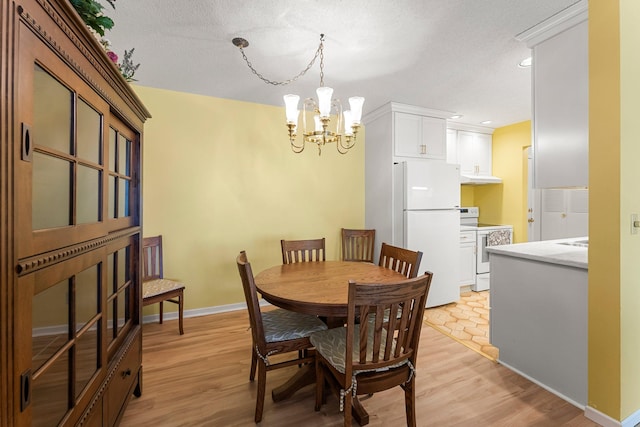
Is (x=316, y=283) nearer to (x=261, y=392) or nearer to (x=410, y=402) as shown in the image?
(x=261, y=392)

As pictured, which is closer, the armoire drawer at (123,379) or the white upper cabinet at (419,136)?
the armoire drawer at (123,379)

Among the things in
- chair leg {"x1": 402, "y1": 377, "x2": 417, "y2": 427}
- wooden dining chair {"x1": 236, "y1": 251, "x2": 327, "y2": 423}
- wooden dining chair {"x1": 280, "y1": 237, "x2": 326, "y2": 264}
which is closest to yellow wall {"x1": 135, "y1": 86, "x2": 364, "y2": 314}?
wooden dining chair {"x1": 280, "y1": 237, "x2": 326, "y2": 264}

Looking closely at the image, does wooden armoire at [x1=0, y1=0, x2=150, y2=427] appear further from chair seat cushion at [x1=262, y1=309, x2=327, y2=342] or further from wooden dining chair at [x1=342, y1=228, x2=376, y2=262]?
wooden dining chair at [x1=342, y1=228, x2=376, y2=262]

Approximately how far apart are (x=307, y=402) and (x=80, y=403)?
1.22 meters

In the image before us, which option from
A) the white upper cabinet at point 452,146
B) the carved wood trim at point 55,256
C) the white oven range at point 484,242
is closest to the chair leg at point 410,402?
the carved wood trim at point 55,256

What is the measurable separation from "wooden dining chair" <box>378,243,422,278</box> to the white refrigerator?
0.92 m

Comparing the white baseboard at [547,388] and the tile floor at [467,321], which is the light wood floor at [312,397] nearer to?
the white baseboard at [547,388]

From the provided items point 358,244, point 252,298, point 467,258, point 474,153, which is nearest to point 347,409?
point 252,298

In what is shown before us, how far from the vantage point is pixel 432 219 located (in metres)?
3.33

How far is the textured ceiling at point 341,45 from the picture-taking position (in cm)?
173

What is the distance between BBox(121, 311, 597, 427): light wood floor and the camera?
5.32 feet

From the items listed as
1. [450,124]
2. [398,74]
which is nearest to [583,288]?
[398,74]

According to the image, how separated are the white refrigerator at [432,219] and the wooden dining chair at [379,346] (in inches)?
75.1

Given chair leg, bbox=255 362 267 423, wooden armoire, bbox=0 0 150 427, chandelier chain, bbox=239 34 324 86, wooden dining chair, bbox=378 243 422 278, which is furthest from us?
chandelier chain, bbox=239 34 324 86
